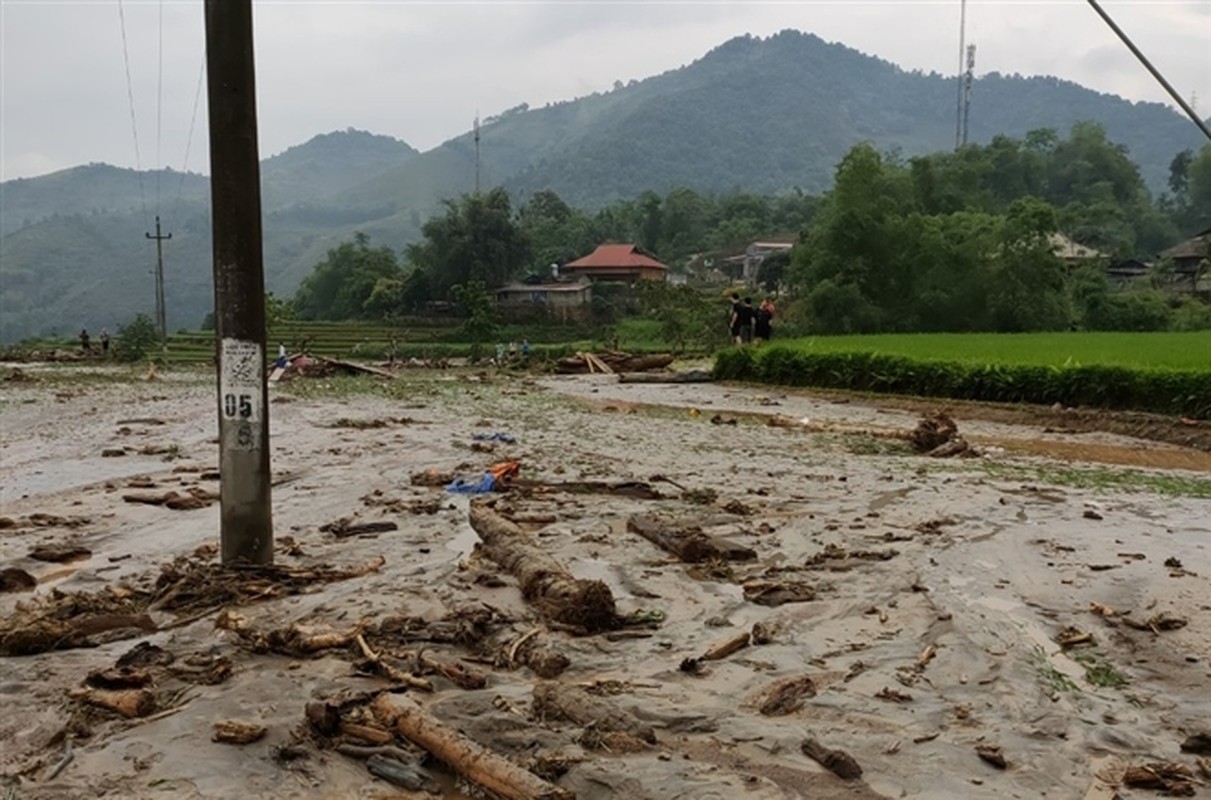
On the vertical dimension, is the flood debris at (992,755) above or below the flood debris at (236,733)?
below

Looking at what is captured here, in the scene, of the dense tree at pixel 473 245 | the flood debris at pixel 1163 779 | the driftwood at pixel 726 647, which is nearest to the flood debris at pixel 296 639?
the driftwood at pixel 726 647

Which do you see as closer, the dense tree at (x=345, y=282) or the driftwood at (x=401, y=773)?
the driftwood at (x=401, y=773)

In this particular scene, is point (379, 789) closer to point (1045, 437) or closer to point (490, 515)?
point (490, 515)

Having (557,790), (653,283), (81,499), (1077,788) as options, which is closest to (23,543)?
(81,499)

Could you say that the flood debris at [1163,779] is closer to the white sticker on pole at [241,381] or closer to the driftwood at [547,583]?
the driftwood at [547,583]

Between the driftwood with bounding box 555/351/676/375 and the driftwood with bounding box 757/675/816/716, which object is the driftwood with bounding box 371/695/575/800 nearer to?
the driftwood with bounding box 757/675/816/716

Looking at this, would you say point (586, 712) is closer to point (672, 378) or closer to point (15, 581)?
point (15, 581)

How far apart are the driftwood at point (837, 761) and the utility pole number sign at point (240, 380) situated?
162 inches

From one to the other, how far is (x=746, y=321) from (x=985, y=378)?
1207 cm

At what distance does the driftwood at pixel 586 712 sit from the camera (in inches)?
160

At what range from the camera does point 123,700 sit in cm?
423

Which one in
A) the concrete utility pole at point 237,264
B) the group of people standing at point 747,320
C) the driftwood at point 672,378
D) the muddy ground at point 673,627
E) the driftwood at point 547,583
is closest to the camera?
the muddy ground at point 673,627

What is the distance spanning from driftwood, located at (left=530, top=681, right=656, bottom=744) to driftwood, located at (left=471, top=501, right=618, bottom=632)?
118 centimetres

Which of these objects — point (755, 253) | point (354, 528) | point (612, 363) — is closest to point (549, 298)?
point (755, 253)
